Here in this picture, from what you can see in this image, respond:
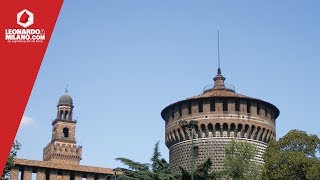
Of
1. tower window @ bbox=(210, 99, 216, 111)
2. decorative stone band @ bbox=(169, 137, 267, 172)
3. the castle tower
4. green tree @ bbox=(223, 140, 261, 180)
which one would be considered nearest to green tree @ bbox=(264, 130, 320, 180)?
green tree @ bbox=(223, 140, 261, 180)

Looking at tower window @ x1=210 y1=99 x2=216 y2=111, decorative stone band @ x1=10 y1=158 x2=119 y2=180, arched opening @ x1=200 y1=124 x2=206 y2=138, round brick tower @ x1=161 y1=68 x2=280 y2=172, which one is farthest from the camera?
decorative stone band @ x1=10 y1=158 x2=119 y2=180

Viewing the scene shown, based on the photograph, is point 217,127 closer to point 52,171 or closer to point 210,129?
point 210,129

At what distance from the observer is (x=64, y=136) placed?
267ft

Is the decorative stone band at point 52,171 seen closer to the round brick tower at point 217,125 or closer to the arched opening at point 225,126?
the round brick tower at point 217,125

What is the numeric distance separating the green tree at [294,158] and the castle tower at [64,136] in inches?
1894

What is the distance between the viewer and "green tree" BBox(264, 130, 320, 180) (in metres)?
34.0

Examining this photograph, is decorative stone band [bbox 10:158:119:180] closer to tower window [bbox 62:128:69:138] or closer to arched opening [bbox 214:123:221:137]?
arched opening [bbox 214:123:221:137]

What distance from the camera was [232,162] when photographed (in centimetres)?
3588

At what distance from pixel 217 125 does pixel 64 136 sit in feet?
138

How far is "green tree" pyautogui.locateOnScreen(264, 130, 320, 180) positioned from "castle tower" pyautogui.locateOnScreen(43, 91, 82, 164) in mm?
48104

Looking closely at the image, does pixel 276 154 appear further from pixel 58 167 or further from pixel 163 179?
pixel 58 167

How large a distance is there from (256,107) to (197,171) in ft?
71.8

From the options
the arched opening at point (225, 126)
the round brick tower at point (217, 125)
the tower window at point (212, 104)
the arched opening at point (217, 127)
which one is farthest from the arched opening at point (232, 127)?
the tower window at point (212, 104)

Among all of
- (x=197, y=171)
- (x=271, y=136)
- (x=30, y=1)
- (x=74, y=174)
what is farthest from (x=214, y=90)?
(x=30, y=1)
